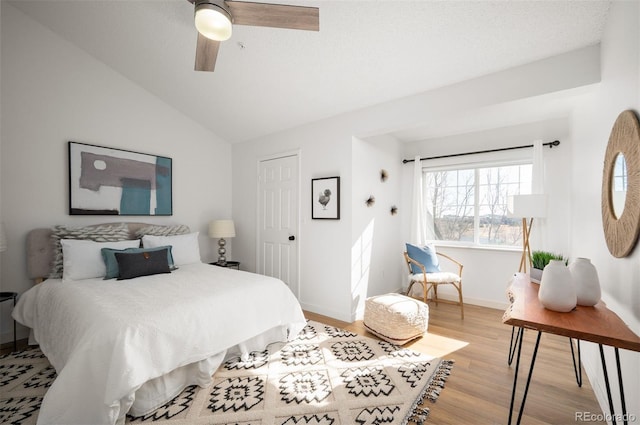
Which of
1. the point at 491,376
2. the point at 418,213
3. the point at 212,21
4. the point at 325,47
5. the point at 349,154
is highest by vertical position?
the point at 325,47

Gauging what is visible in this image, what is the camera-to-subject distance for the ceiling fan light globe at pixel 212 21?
1.64 metres

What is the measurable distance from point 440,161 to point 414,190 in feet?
1.88

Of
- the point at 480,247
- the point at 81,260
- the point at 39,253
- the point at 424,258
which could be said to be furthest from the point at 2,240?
the point at 480,247

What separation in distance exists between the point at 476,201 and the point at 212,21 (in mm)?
3906

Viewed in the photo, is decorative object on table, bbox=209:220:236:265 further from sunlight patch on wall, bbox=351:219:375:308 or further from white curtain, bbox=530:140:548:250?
white curtain, bbox=530:140:548:250

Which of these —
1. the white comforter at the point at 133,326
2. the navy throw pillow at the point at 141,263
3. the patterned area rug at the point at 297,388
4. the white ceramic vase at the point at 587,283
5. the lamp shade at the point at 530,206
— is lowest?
the patterned area rug at the point at 297,388

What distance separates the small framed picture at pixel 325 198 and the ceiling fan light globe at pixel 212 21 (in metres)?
1.99

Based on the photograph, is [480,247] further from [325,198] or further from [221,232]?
[221,232]

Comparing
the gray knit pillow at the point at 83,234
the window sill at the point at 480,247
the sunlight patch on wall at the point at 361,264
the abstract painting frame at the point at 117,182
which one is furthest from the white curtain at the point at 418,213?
the gray knit pillow at the point at 83,234

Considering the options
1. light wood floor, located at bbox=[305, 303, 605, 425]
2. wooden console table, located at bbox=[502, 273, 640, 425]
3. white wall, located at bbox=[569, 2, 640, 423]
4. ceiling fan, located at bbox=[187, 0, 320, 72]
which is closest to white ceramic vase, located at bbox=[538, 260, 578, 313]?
wooden console table, located at bbox=[502, 273, 640, 425]

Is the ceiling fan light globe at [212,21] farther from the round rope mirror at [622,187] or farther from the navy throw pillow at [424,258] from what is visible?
the navy throw pillow at [424,258]

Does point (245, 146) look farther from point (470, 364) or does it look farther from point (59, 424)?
point (470, 364)

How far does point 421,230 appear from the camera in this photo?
172 inches

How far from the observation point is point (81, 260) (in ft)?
8.99
